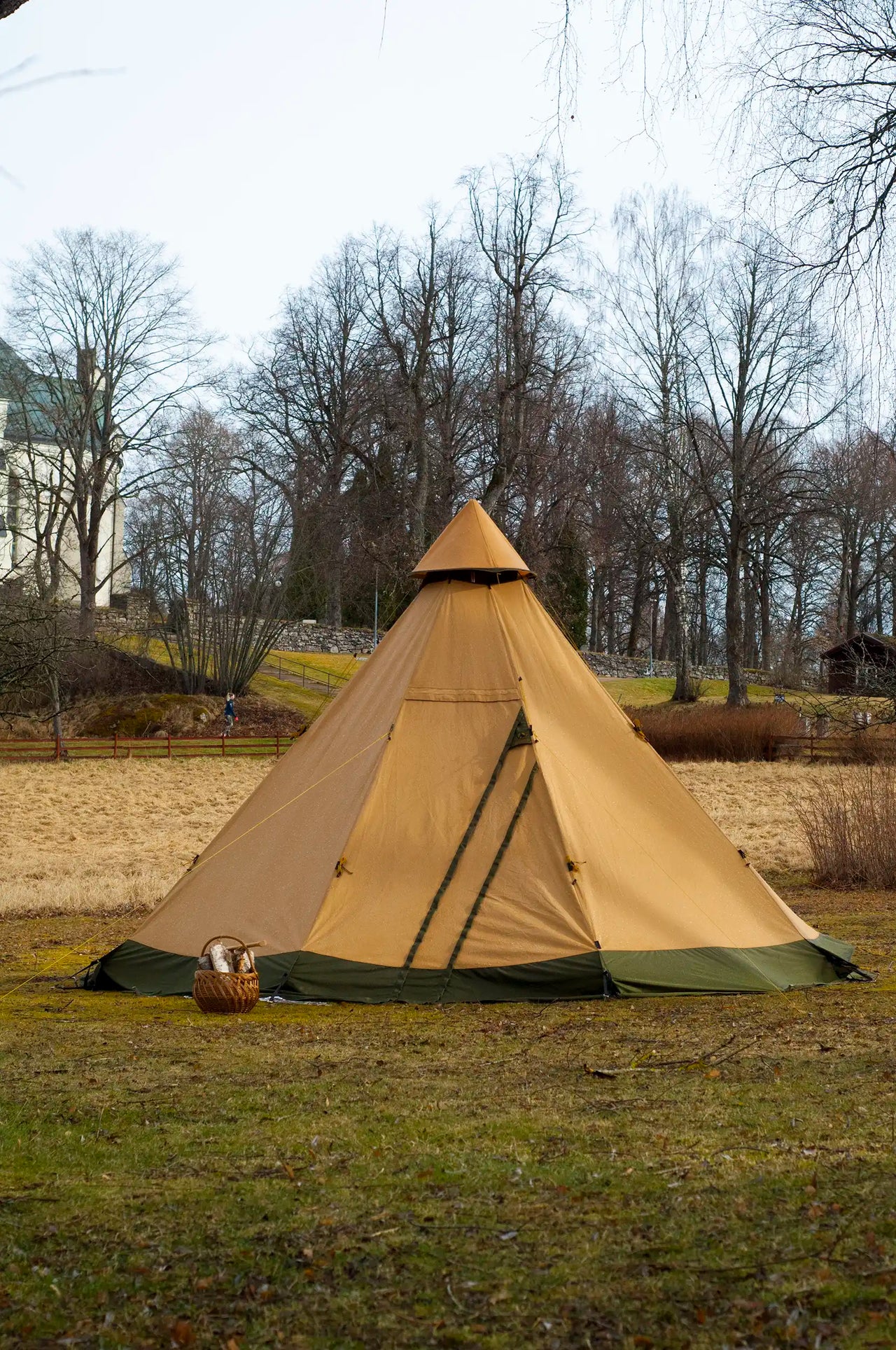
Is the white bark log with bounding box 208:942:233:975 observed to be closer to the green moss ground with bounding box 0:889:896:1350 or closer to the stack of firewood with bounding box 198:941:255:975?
the stack of firewood with bounding box 198:941:255:975

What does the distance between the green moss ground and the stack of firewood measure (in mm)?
569

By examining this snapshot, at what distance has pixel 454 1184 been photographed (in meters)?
4.13

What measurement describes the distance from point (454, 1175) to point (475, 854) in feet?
13.5

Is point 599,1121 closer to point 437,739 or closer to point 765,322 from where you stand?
point 437,739

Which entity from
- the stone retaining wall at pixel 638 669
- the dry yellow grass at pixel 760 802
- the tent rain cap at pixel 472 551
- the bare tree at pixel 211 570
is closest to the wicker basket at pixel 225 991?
the tent rain cap at pixel 472 551

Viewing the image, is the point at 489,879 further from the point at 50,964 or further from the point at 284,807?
the point at 50,964

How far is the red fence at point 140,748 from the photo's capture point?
95.5ft

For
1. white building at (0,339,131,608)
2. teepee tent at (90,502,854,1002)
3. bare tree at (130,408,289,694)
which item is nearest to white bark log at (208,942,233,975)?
teepee tent at (90,502,854,1002)

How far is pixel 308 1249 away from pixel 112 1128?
5.25 feet

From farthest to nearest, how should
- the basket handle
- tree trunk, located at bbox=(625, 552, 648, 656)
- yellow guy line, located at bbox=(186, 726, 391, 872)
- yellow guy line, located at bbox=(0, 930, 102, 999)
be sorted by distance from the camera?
tree trunk, located at bbox=(625, 552, 648, 656)
yellow guy line, located at bbox=(186, 726, 391, 872)
yellow guy line, located at bbox=(0, 930, 102, 999)
the basket handle

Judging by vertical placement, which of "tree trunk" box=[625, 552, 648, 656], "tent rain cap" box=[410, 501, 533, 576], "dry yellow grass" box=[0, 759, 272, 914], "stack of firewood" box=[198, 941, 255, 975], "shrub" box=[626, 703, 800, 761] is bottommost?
"dry yellow grass" box=[0, 759, 272, 914]

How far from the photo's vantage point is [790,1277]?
10.6ft

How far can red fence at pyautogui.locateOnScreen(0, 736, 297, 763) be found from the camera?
29109 mm

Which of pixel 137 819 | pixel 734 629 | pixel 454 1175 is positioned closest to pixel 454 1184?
pixel 454 1175
